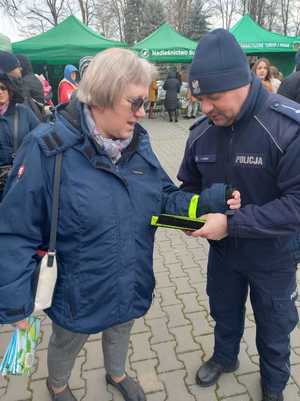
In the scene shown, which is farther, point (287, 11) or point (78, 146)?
point (287, 11)

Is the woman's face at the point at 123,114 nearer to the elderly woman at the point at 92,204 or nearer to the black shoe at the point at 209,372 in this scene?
the elderly woman at the point at 92,204

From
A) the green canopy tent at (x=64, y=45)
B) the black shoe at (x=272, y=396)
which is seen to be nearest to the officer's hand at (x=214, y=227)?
the black shoe at (x=272, y=396)

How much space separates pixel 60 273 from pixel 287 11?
136ft

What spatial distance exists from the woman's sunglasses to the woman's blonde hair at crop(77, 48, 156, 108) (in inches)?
2.0

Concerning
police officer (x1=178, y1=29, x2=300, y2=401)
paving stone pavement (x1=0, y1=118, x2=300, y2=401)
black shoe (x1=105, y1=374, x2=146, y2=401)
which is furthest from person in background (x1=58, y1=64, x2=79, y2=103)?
black shoe (x1=105, y1=374, x2=146, y2=401)

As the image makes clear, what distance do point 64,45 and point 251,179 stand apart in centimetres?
1001

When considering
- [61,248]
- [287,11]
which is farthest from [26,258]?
[287,11]

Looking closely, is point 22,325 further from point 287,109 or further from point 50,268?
point 287,109

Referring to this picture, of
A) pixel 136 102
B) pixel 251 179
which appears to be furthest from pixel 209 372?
pixel 136 102

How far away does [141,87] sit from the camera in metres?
1.52

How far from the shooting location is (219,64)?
1549 mm

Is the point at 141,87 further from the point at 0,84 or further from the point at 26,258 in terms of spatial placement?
the point at 0,84

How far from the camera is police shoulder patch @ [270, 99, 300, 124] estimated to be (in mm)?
1627

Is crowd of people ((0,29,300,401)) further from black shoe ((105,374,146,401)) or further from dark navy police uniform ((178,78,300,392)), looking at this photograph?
black shoe ((105,374,146,401))
